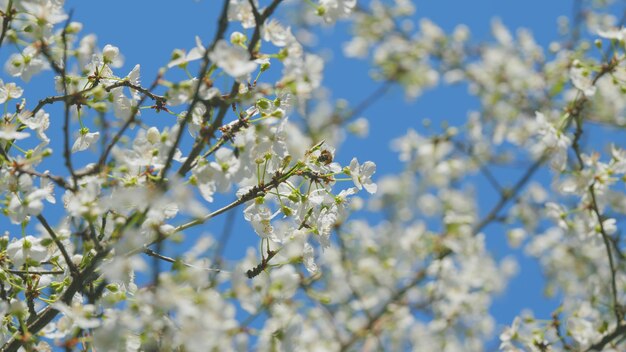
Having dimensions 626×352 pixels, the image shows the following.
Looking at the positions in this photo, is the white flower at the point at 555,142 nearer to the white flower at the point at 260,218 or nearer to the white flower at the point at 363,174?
the white flower at the point at 363,174

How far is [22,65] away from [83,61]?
242 millimetres

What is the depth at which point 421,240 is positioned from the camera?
22.9 ft

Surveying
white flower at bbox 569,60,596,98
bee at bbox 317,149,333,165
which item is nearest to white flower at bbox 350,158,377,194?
bee at bbox 317,149,333,165

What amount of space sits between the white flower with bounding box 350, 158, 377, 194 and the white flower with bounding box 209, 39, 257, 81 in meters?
0.81

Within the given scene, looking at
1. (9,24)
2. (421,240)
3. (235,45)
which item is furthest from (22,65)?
(421,240)

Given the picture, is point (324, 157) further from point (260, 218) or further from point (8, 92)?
point (8, 92)

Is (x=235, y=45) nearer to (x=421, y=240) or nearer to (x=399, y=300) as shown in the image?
(x=399, y=300)

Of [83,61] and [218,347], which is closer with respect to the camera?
[218,347]

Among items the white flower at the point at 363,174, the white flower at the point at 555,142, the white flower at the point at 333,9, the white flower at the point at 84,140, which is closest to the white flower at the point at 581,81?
the white flower at the point at 555,142

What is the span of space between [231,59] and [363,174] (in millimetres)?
939

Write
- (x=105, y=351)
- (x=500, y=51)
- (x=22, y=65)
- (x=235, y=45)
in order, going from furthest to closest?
(x=500, y=51) → (x=22, y=65) → (x=235, y=45) → (x=105, y=351)

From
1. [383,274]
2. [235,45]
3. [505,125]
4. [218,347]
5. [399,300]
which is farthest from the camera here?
[505,125]

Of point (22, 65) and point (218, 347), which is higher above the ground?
point (22, 65)

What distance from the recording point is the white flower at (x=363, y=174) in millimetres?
2834
